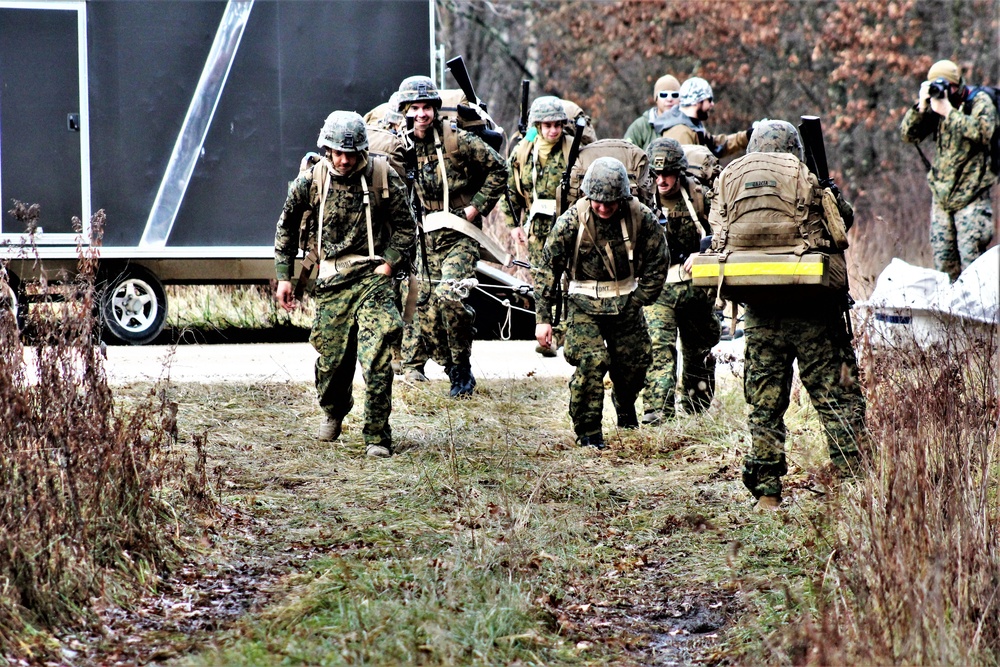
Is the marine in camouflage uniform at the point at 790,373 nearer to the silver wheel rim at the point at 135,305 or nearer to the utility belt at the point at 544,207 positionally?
the utility belt at the point at 544,207

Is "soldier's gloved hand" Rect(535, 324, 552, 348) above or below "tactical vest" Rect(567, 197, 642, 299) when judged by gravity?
below

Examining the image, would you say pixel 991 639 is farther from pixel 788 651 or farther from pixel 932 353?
pixel 932 353

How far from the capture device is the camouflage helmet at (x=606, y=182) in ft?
25.6

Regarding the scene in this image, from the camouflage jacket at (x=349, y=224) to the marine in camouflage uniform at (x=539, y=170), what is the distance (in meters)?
2.15

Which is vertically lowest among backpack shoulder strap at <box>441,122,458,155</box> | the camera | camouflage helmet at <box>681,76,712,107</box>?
backpack shoulder strap at <box>441,122,458,155</box>

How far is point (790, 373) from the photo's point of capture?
6699 mm

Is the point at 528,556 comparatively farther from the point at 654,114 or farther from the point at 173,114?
the point at 173,114

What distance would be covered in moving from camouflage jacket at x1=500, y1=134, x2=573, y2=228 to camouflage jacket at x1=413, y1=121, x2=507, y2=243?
0.26 metres

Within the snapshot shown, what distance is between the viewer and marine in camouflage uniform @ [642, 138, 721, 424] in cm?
902

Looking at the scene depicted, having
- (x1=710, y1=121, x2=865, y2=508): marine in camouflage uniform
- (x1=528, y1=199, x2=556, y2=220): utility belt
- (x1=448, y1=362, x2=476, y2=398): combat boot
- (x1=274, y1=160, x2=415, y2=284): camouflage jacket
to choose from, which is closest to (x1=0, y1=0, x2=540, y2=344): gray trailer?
(x1=528, y1=199, x2=556, y2=220): utility belt

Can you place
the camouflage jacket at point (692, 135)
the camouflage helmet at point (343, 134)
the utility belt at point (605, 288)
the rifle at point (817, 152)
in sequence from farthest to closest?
the camouflage jacket at point (692, 135) < the utility belt at point (605, 288) < the camouflage helmet at point (343, 134) < the rifle at point (817, 152)

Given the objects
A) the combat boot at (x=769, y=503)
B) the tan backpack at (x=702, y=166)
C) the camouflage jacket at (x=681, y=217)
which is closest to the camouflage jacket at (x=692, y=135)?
the tan backpack at (x=702, y=166)

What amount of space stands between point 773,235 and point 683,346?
3.15 m

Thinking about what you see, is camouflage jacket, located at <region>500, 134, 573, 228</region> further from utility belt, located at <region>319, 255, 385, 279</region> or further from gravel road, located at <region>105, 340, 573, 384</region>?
utility belt, located at <region>319, 255, 385, 279</region>
